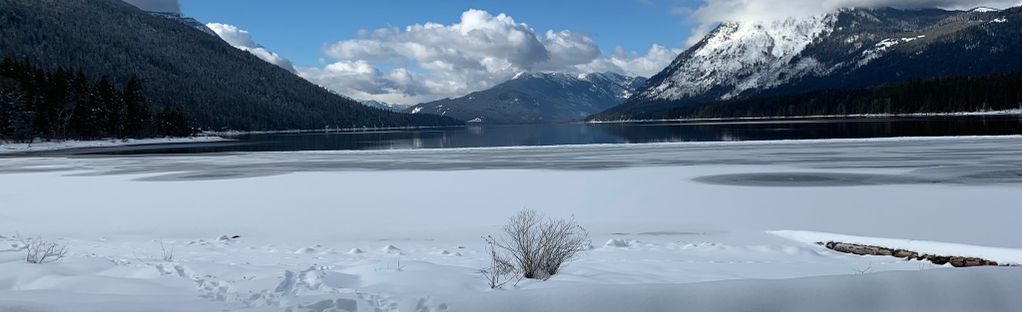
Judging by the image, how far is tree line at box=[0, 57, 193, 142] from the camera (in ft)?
238

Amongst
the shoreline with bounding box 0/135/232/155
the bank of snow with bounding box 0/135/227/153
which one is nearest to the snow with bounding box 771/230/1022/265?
the shoreline with bounding box 0/135/232/155

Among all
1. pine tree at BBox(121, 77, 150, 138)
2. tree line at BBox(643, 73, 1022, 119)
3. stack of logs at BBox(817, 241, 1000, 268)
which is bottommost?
stack of logs at BBox(817, 241, 1000, 268)

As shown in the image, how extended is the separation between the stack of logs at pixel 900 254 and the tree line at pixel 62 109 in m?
90.1

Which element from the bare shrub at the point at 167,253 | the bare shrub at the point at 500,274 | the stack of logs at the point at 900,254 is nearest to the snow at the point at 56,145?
the bare shrub at the point at 167,253

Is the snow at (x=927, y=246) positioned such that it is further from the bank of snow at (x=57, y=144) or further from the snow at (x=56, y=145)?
the bank of snow at (x=57, y=144)

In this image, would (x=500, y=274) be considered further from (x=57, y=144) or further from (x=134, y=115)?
(x=134, y=115)

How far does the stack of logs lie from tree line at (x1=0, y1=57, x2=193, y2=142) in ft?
296

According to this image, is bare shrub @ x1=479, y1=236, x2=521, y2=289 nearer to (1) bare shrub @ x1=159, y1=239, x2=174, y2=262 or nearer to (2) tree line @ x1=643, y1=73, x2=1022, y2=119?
(1) bare shrub @ x1=159, y1=239, x2=174, y2=262

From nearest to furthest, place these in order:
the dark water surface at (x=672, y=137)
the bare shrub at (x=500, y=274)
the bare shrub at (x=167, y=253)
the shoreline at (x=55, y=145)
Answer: the bare shrub at (x=500, y=274)
the bare shrub at (x=167, y=253)
the dark water surface at (x=672, y=137)
the shoreline at (x=55, y=145)

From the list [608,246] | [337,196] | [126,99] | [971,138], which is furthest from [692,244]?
[126,99]

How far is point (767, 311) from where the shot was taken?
Result: 5688 millimetres

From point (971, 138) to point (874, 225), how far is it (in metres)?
51.4

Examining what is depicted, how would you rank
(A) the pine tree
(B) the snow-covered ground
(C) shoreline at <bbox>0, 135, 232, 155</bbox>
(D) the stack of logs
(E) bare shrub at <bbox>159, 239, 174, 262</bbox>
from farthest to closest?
(A) the pine tree, (C) shoreline at <bbox>0, 135, 232, 155</bbox>, (E) bare shrub at <bbox>159, 239, 174, 262</bbox>, (D) the stack of logs, (B) the snow-covered ground

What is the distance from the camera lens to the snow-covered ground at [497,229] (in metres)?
5.99
